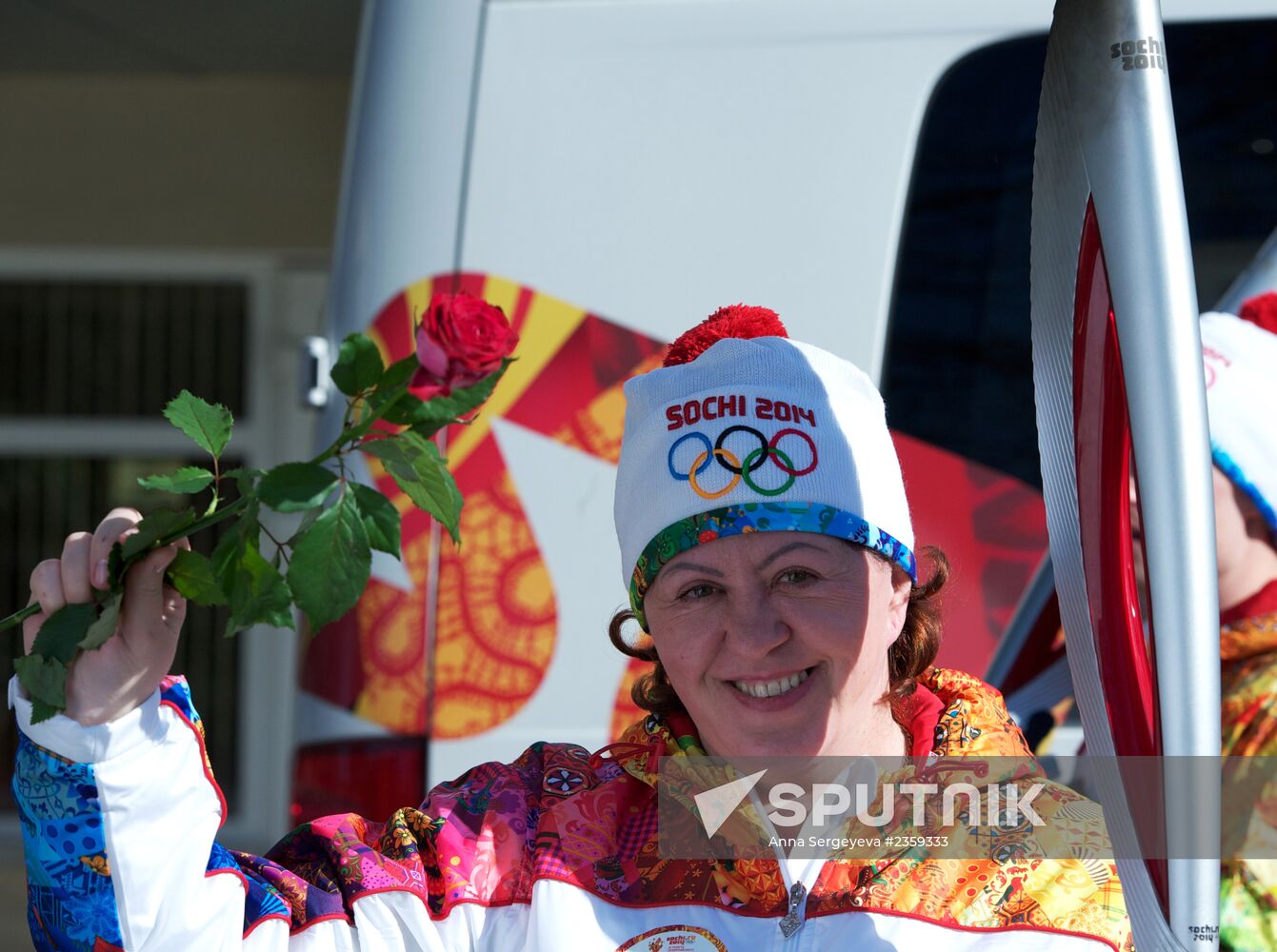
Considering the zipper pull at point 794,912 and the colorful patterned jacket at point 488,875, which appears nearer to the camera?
the colorful patterned jacket at point 488,875

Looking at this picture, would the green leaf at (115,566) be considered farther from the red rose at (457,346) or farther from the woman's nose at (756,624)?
the woman's nose at (756,624)

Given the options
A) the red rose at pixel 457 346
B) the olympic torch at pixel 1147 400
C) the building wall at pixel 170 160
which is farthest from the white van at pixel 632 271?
the building wall at pixel 170 160

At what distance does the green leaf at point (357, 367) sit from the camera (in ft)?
4.30

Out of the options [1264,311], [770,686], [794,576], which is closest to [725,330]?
[794,576]

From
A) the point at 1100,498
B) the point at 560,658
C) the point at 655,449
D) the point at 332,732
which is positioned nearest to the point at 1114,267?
the point at 1100,498

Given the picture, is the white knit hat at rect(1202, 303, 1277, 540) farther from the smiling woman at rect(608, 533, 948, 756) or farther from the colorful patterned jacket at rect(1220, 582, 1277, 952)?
the smiling woman at rect(608, 533, 948, 756)

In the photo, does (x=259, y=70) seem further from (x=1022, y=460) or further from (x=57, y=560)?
(x=57, y=560)

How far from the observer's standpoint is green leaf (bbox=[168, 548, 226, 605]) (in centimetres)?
133

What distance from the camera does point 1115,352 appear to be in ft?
Result: 4.52

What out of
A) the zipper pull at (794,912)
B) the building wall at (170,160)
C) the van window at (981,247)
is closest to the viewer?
the zipper pull at (794,912)

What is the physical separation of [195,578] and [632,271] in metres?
1.07

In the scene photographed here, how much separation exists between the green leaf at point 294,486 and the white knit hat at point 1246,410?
1.31 metres

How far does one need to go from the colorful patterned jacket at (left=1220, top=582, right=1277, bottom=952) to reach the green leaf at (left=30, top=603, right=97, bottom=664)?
1.25 m

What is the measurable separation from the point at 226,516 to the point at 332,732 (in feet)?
3.34
